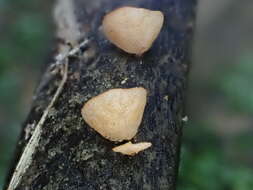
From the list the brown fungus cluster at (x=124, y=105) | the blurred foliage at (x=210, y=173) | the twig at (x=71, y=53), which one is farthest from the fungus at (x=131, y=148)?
the blurred foliage at (x=210, y=173)

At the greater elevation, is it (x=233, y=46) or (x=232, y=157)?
(x=233, y=46)

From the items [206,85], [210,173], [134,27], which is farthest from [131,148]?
[206,85]

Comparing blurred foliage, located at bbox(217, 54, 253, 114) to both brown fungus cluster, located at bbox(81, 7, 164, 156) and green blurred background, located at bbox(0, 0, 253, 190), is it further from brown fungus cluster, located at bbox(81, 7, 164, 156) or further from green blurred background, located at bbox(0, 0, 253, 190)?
brown fungus cluster, located at bbox(81, 7, 164, 156)

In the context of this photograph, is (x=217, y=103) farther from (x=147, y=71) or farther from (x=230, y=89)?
(x=147, y=71)

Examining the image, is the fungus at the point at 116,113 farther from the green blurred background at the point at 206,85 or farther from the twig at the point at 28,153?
the green blurred background at the point at 206,85

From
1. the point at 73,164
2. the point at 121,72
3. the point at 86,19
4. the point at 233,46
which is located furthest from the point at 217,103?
the point at 73,164
